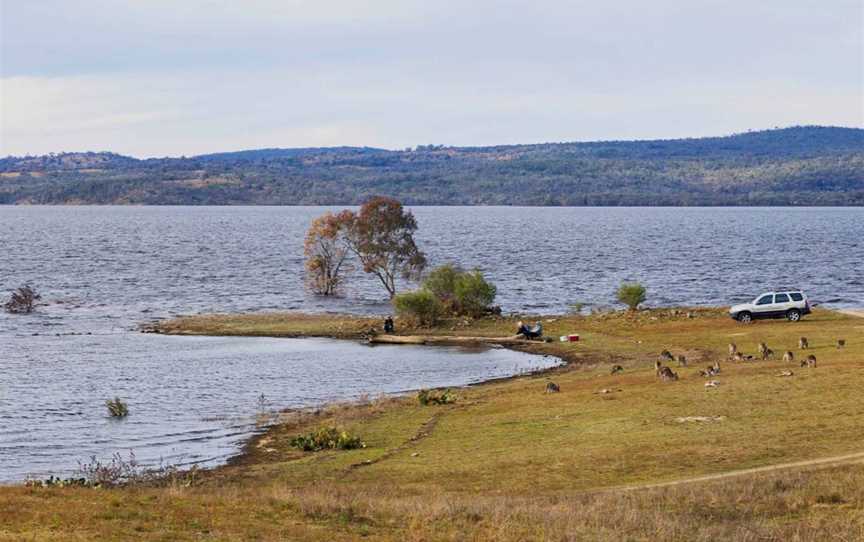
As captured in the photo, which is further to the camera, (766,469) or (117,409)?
(117,409)

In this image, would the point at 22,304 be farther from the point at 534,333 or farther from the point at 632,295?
the point at 632,295

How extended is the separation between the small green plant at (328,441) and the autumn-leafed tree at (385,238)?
50757 mm

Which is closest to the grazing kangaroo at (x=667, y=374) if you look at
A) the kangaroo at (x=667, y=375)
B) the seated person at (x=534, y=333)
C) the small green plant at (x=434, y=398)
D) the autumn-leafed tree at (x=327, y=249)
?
the kangaroo at (x=667, y=375)

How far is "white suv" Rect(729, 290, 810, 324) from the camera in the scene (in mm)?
57000

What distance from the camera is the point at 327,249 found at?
3573 inches

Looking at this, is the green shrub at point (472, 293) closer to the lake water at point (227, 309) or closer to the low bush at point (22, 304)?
the lake water at point (227, 309)

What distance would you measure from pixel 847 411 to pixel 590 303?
52.6 meters

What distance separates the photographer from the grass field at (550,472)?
731 inches

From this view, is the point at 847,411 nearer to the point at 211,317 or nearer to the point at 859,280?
the point at 211,317

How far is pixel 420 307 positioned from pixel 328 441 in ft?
108

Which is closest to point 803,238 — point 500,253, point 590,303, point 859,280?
point 500,253

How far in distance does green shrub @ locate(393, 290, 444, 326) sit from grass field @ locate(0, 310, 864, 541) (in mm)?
18881

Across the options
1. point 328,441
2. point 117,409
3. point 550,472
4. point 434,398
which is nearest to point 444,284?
point 434,398

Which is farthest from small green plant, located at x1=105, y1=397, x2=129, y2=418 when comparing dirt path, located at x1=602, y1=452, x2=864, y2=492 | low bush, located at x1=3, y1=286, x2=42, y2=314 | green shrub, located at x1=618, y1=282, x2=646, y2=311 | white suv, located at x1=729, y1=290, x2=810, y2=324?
low bush, located at x1=3, y1=286, x2=42, y2=314
